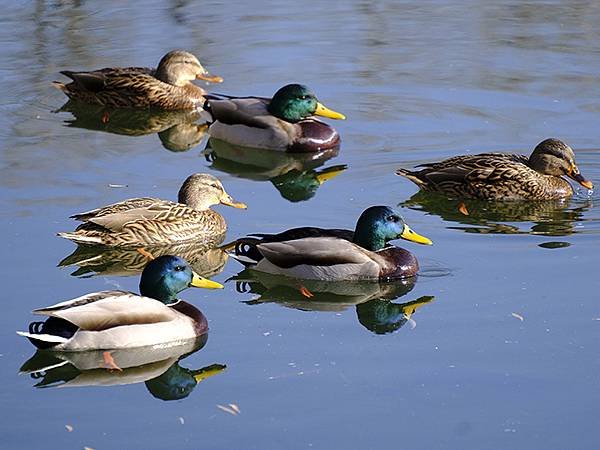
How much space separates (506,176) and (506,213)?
14.3 inches

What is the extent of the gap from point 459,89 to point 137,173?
3702mm

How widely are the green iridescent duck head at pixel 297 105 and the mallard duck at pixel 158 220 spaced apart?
2.42 m

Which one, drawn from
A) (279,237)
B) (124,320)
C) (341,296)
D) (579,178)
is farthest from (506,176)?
(124,320)

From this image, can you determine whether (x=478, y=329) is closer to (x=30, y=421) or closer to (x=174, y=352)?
(x=174, y=352)

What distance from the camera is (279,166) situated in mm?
12289

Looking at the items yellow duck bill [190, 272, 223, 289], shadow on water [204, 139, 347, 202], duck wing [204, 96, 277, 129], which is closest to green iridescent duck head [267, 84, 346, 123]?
duck wing [204, 96, 277, 129]

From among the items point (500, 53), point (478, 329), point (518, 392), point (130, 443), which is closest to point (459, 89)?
point (500, 53)

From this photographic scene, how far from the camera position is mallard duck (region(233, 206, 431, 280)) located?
9.09 m

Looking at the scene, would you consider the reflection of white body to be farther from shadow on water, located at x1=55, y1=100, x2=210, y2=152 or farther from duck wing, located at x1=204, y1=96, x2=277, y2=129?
duck wing, located at x1=204, y1=96, x2=277, y2=129

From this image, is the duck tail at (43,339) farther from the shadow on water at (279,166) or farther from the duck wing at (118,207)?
the shadow on water at (279,166)

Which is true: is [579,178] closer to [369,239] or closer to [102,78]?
[369,239]

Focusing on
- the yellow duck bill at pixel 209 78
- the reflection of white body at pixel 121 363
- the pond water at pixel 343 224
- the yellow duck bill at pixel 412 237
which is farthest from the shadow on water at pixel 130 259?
the yellow duck bill at pixel 209 78

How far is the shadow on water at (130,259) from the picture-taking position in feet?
30.9

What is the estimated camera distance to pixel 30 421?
694 cm
